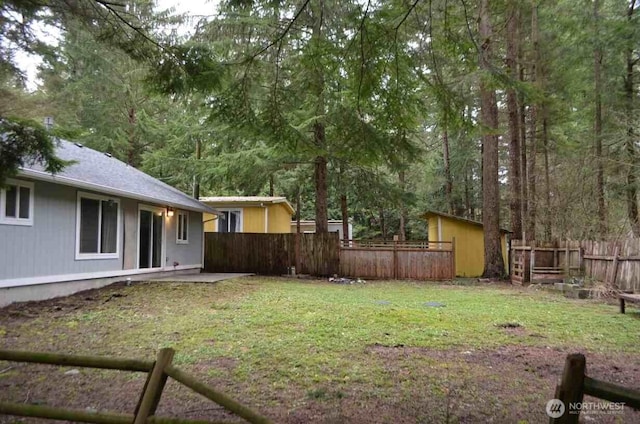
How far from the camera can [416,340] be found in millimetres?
5387

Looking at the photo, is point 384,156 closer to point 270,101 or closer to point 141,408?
point 270,101

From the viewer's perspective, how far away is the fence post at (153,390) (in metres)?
2.29

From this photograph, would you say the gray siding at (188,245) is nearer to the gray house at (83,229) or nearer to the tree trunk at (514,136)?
the gray house at (83,229)

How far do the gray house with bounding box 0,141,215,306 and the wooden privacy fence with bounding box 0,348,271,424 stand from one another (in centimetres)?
580

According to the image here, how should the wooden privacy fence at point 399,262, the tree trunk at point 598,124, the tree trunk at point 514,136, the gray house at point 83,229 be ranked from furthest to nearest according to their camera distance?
the wooden privacy fence at point 399,262, the tree trunk at point 514,136, the tree trunk at point 598,124, the gray house at point 83,229

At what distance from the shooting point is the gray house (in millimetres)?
7523

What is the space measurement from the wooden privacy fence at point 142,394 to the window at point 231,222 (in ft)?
51.5

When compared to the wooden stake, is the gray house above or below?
above

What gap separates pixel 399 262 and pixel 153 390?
1190cm

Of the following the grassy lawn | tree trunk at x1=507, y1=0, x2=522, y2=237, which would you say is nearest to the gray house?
the grassy lawn

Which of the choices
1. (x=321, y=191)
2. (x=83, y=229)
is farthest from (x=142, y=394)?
(x=321, y=191)

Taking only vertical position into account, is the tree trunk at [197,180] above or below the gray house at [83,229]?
above

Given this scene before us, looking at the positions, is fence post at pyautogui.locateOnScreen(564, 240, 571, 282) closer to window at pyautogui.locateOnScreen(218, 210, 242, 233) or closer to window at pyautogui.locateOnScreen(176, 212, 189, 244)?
window at pyautogui.locateOnScreen(176, 212, 189, 244)

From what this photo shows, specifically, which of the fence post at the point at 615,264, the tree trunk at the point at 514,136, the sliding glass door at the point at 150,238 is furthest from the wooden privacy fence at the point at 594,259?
the sliding glass door at the point at 150,238
